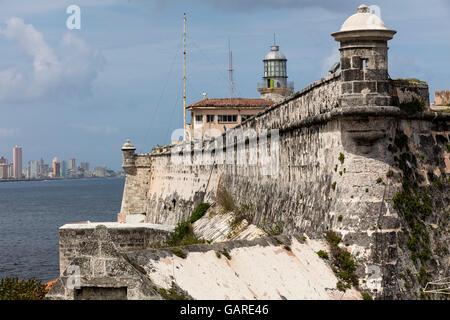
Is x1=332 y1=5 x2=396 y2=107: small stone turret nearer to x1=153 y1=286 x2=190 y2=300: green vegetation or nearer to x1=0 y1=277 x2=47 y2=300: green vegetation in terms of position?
x1=153 y1=286 x2=190 y2=300: green vegetation

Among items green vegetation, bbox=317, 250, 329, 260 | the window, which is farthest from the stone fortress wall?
the window

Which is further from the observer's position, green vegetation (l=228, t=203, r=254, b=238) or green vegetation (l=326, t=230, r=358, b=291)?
green vegetation (l=228, t=203, r=254, b=238)

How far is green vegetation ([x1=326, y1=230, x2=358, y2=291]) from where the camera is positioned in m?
13.4

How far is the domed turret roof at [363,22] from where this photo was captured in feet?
45.0

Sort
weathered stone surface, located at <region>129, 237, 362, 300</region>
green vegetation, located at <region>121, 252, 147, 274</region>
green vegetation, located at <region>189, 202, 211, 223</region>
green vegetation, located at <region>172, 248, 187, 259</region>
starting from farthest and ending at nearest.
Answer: green vegetation, located at <region>189, 202, 211, 223</region>
green vegetation, located at <region>172, 248, 187, 259</region>
weathered stone surface, located at <region>129, 237, 362, 300</region>
green vegetation, located at <region>121, 252, 147, 274</region>

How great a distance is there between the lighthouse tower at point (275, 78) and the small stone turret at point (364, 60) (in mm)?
49269

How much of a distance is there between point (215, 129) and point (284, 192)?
4000 centimetres

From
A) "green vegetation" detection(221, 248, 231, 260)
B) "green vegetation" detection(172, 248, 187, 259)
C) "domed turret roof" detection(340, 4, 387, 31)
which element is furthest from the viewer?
"domed turret roof" detection(340, 4, 387, 31)

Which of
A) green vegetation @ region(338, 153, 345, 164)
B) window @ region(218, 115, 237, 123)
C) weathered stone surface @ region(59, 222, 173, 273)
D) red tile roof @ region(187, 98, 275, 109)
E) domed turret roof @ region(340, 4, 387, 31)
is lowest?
weathered stone surface @ region(59, 222, 173, 273)

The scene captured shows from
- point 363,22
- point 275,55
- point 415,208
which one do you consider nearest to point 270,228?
point 415,208

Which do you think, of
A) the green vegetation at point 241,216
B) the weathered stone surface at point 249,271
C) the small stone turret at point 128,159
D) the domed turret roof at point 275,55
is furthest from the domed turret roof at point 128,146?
the weathered stone surface at point 249,271

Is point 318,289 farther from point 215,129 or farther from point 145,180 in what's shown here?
point 215,129

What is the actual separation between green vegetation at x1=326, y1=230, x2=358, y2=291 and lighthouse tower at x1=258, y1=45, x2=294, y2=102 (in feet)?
163
